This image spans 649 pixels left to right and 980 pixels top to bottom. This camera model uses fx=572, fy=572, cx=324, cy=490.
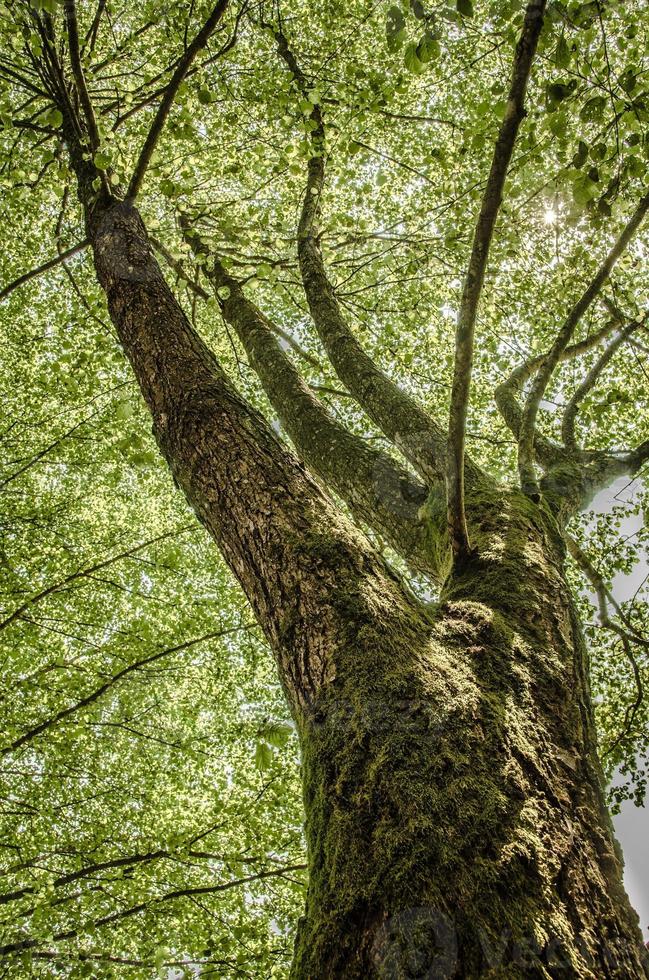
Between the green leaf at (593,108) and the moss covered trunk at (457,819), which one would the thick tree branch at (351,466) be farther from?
the green leaf at (593,108)

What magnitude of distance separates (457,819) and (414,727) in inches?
11.2

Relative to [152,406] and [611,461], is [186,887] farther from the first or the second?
[611,461]

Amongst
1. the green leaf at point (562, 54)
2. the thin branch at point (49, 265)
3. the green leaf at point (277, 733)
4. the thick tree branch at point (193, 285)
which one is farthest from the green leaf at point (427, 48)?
the thick tree branch at point (193, 285)

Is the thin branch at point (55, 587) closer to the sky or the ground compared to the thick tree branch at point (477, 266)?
closer to the sky

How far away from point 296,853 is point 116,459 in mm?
6236

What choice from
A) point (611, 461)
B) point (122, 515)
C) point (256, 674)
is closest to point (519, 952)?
point (611, 461)

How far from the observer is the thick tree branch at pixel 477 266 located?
71.7 inches

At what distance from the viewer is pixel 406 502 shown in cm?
388

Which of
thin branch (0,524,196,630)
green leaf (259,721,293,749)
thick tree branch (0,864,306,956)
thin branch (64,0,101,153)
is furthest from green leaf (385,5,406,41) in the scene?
thick tree branch (0,864,306,956)

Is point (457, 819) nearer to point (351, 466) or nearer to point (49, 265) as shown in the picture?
point (351, 466)

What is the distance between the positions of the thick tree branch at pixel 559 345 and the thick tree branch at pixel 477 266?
127 cm

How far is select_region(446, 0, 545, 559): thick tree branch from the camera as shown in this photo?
1822 millimetres

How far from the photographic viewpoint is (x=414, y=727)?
1.69 meters

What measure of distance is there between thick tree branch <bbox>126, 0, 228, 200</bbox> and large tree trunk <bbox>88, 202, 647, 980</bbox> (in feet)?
4.02
